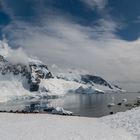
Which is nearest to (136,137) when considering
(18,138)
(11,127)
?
(18,138)

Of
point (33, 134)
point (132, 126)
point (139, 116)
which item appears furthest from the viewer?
point (139, 116)

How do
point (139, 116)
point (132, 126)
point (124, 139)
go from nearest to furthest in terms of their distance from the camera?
point (124, 139) < point (132, 126) < point (139, 116)

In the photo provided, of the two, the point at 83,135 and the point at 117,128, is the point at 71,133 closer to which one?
the point at 83,135

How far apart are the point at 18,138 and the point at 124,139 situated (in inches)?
330

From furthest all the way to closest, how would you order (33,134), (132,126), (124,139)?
(132,126) → (33,134) → (124,139)

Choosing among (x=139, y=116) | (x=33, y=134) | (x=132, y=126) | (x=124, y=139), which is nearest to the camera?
(x=124, y=139)

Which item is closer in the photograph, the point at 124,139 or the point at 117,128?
the point at 124,139

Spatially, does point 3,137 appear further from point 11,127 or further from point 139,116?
point 139,116

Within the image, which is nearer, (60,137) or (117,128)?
(60,137)

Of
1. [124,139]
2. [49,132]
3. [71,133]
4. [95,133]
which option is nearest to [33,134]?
[49,132]

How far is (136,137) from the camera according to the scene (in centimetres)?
2178

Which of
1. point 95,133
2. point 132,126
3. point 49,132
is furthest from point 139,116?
point 49,132

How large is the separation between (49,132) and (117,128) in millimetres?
7057

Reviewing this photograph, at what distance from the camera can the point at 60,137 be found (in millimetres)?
21812
